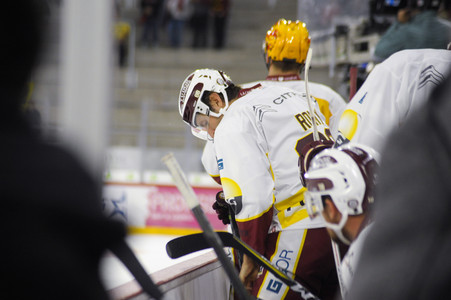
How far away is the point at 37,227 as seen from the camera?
1.63 feet

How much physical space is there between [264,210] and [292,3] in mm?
9802

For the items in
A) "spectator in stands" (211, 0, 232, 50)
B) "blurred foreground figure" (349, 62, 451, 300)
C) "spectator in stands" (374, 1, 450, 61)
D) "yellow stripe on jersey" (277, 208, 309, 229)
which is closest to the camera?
"blurred foreground figure" (349, 62, 451, 300)

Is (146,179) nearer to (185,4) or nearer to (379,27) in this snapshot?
(379,27)

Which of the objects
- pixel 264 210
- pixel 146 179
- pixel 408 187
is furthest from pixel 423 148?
pixel 146 179

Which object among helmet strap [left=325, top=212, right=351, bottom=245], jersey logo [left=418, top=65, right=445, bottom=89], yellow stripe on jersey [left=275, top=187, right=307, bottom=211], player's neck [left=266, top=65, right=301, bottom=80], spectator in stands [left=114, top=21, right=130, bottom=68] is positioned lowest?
spectator in stands [left=114, top=21, right=130, bottom=68]

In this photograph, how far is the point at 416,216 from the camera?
40 centimetres

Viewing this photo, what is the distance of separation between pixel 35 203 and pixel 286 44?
6.05ft

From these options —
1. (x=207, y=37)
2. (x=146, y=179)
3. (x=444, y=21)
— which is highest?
(x=444, y=21)

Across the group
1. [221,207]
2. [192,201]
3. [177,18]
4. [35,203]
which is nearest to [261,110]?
[221,207]

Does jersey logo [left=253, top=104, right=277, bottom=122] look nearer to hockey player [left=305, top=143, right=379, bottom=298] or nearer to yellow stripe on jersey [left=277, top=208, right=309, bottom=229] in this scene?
yellow stripe on jersey [left=277, top=208, right=309, bottom=229]

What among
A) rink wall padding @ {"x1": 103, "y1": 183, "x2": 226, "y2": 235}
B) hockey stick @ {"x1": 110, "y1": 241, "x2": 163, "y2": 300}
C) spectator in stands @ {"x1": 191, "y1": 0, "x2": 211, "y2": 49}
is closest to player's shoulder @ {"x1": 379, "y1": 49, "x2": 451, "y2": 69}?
hockey stick @ {"x1": 110, "y1": 241, "x2": 163, "y2": 300}

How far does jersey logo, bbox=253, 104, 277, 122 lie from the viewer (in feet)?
6.02

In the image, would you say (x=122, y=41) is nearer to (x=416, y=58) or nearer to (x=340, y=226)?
(x=416, y=58)

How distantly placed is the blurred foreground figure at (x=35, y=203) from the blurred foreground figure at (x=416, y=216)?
0.22 metres
